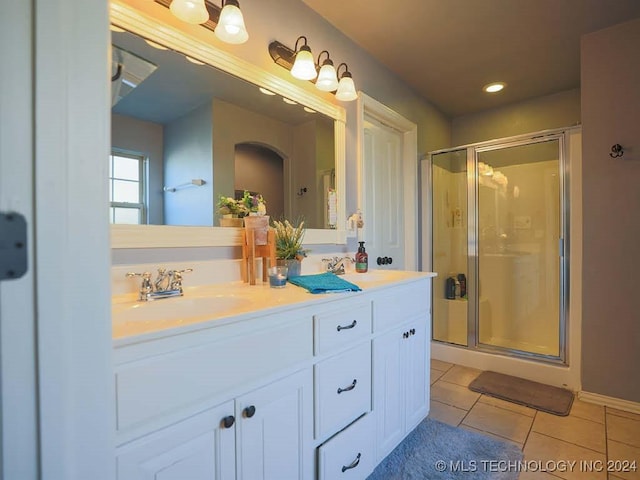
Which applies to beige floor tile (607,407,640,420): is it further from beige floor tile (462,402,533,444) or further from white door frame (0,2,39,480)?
white door frame (0,2,39,480)

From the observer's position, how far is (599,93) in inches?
80.9

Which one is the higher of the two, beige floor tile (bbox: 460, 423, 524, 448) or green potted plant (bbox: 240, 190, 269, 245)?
green potted plant (bbox: 240, 190, 269, 245)

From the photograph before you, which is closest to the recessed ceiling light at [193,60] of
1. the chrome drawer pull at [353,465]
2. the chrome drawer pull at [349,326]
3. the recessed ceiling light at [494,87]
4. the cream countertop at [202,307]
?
the cream countertop at [202,307]

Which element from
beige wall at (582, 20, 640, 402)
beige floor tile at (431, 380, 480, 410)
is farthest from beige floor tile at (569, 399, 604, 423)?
beige floor tile at (431, 380, 480, 410)

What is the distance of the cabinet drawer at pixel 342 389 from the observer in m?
1.13

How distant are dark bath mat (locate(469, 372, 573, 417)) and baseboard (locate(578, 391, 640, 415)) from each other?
84 mm

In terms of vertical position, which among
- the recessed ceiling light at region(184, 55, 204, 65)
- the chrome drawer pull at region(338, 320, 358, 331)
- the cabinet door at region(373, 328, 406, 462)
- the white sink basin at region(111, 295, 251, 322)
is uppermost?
the recessed ceiling light at region(184, 55, 204, 65)

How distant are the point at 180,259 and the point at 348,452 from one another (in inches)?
40.1

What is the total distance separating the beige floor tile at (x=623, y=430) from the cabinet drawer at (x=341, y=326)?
1.59 m

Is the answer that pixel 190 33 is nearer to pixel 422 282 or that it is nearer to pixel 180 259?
pixel 180 259

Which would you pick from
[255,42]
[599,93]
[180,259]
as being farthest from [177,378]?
[599,93]

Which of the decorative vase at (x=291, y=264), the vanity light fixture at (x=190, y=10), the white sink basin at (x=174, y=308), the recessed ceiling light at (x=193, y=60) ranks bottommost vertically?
the white sink basin at (x=174, y=308)

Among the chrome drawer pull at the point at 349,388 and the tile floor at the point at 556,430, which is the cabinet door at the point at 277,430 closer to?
the chrome drawer pull at the point at 349,388

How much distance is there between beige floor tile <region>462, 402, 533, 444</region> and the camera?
1.75m
